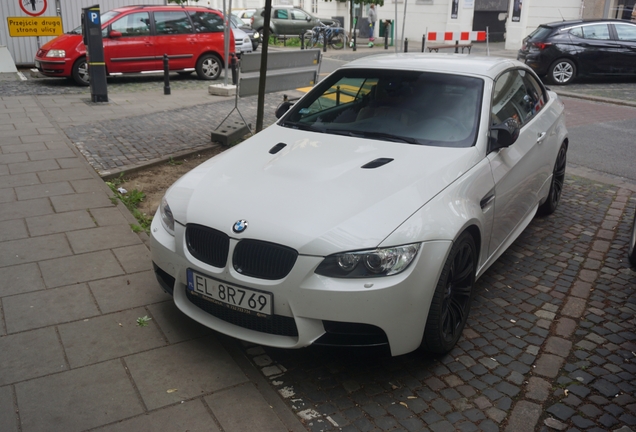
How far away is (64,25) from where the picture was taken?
17.2 m

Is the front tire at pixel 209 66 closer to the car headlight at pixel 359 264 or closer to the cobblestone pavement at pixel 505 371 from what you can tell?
the cobblestone pavement at pixel 505 371

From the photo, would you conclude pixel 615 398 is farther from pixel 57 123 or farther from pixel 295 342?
pixel 57 123

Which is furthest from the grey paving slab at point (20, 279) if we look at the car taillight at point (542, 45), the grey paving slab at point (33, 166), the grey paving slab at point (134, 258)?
the car taillight at point (542, 45)

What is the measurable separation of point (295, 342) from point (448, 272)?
3.14 ft

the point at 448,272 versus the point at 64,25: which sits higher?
the point at 64,25

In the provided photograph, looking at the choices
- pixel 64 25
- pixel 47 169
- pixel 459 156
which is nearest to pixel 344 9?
pixel 64 25

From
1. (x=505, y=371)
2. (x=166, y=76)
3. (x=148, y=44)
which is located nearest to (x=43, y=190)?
(x=505, y=371)

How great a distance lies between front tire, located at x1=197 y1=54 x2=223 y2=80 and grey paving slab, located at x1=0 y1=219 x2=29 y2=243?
10.6 meters

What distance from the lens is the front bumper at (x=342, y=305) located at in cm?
329

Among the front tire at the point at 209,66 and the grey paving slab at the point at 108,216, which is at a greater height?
the front tire at the point at 209,66

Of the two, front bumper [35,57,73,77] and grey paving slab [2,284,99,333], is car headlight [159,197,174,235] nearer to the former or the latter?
grey paving slab [2,284,99,333]

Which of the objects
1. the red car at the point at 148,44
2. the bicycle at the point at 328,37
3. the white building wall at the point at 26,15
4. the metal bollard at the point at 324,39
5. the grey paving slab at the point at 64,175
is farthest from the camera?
the bicycle at the point at 328,37

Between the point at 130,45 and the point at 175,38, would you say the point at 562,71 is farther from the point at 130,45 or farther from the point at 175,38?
the point at 130,45

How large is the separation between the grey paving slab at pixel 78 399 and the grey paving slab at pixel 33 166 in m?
4.43
